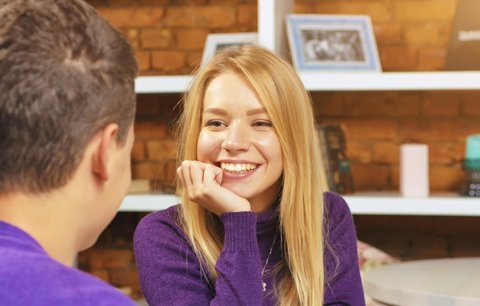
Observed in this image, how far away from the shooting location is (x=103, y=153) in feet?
2.91

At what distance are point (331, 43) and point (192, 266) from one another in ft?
4.74

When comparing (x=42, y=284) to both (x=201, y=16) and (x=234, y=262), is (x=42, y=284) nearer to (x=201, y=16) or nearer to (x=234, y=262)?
(x=234, y=262)

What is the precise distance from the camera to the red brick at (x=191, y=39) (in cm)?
329

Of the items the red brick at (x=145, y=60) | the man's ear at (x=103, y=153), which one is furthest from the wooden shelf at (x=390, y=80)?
the man's ear at (x=103, y=153)

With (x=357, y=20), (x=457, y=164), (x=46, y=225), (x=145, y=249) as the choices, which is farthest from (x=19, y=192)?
(x=457, y=164)

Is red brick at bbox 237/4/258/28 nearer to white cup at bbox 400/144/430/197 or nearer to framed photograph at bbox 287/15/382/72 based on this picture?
framed photograph at bbox 287/15/382/72

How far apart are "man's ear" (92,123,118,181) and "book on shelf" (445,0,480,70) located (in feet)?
7.14

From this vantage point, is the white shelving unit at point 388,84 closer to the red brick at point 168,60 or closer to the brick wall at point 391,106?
the brick wall at point 391,106

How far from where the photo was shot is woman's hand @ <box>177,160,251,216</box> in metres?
1.63

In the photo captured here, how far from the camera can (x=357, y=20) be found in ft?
9.68

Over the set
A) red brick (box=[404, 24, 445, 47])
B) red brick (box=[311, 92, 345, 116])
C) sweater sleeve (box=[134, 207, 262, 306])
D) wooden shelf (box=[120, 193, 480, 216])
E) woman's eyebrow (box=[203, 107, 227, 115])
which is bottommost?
wooden shelf (box=[120, 193, 480, 216])

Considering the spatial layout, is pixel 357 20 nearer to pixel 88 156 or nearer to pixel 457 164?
pixel 457 164

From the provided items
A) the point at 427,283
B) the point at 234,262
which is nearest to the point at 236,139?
the point at 234,262

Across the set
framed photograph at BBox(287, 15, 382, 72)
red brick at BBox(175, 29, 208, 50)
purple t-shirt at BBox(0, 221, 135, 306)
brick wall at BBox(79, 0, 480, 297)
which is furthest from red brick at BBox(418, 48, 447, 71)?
purple t-shirt at BBox(0, 221, 135, 306)
